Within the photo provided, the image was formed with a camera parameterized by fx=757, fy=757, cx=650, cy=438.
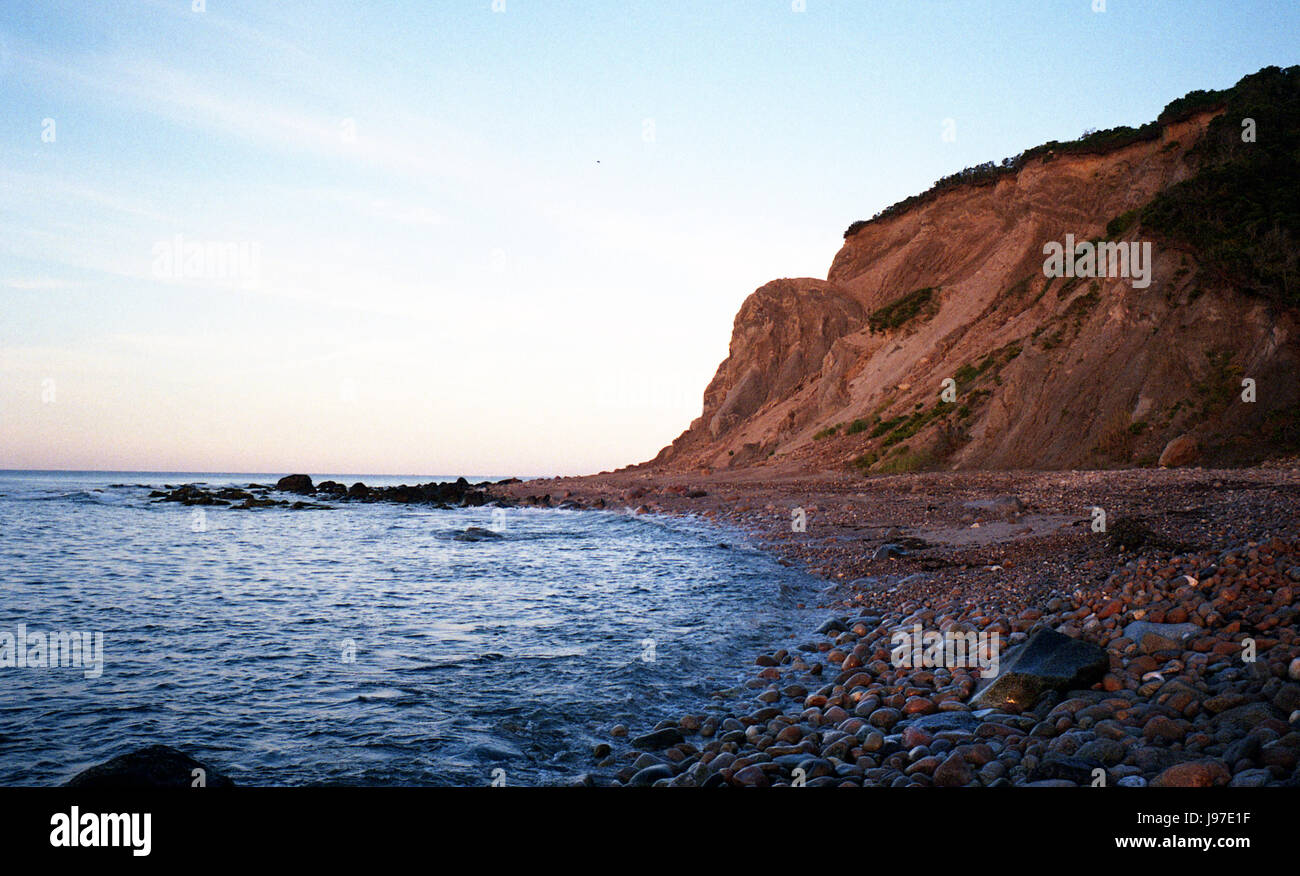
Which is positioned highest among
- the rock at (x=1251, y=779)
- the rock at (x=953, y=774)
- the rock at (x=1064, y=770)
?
the rock at (x=1251, y=779)

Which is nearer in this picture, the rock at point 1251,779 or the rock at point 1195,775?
the rock at point 1251,779

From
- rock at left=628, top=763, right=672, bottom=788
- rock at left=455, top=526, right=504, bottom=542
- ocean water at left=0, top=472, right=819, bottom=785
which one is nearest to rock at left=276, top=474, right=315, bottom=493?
rock at left=455, top=526, right=504, bottom=542

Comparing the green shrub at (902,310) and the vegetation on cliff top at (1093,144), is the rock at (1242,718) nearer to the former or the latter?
the vegetation on cliff top at (1093,144)

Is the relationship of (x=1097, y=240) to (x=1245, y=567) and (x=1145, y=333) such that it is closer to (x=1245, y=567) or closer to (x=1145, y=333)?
(x=1145, y=333)

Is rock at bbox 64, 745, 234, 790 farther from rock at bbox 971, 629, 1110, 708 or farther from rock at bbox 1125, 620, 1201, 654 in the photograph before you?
→ rock at bbox 1125, 620, 1201, 654

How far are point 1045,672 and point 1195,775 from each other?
2315mm

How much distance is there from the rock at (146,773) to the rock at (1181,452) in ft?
81.0

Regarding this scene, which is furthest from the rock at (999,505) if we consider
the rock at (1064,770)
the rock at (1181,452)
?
the rock at (1064,770)

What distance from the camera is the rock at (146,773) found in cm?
521

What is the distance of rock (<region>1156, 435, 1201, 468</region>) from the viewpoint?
21906 millimetres

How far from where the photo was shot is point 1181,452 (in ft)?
72.1

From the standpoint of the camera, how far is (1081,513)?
1577 cm

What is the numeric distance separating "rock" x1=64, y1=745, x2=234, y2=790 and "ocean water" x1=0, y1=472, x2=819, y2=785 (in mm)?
848
